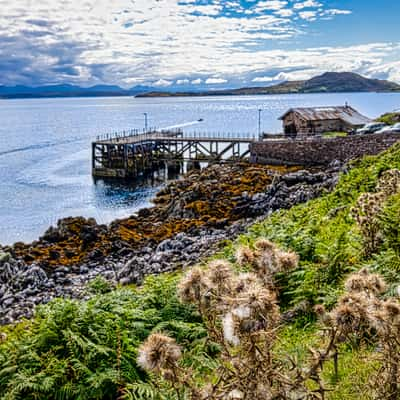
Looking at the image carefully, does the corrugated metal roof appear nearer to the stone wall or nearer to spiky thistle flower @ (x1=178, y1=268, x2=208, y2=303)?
the stone wall

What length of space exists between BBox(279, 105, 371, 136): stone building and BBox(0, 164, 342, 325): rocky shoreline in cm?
1636

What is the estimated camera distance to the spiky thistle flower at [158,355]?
9.34ft

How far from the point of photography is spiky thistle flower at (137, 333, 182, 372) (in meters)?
2.85

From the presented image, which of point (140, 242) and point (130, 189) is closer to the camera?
point (140, 242)

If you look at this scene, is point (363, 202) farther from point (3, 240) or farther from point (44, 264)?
point (3, 240)

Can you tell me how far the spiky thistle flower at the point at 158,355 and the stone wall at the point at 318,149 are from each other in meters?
37.9

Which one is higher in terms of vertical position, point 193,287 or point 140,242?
point 193,287

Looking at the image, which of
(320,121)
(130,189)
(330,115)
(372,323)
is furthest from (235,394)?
(330,115)

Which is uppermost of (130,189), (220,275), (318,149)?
(220,275)

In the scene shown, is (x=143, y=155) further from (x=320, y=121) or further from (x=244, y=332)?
(x=244, y=332)

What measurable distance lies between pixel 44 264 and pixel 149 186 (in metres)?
26.2

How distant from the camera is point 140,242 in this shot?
82.3 ft

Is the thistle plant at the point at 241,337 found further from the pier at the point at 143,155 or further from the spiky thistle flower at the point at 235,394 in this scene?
the pier at the point at 143,155

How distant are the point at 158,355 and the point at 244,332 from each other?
493mm
